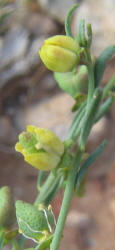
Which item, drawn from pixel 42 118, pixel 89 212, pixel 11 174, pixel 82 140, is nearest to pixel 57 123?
pixel 42 118

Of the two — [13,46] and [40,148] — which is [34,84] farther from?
[40,148]

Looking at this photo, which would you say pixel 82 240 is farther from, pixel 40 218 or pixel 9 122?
pixel 40 218

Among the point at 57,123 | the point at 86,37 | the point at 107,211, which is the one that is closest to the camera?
the point at 86,37

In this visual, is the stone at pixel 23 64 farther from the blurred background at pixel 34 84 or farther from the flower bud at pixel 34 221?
the flower bud at pixel 34 221

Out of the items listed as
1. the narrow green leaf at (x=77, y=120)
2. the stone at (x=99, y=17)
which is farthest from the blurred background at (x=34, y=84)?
the narrow green leaf at (x=77, y=120)

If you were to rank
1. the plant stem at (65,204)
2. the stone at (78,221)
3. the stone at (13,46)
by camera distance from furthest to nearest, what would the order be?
the stone at (78,221) < the stone at (13,46) < the plant stem at (65,204)
